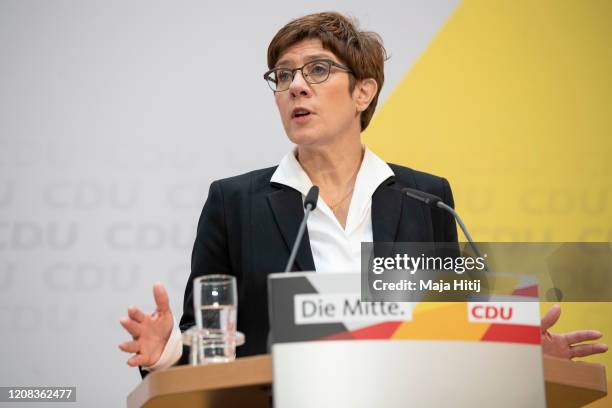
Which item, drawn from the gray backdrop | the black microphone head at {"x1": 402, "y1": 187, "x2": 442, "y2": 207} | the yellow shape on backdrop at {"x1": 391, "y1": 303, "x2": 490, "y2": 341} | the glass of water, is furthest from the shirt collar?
the yellow shape on backdrop at {"x1": 391, "y1": 303, "x2": 490, "y2": 341}

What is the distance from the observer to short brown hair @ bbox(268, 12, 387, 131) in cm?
271

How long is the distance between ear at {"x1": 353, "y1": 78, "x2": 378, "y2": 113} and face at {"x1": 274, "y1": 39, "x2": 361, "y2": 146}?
7 centimetres

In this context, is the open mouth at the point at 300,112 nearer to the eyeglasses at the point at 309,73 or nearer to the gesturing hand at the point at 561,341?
the eyeglasses at the point at 309,73

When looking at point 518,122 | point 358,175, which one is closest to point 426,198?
point 358,175

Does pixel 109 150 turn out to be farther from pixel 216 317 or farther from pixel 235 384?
pixel 235 384

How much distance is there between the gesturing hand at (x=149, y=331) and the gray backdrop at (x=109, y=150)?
1440 millimetres

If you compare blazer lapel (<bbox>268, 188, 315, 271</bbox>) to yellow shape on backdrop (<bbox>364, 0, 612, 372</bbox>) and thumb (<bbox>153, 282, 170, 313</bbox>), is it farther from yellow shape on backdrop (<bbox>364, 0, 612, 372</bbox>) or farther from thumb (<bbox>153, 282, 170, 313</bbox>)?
yellow shape on backdrop (<bbox>364, 0, 612, 372</bbox>)

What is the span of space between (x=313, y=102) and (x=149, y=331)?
1116 mm

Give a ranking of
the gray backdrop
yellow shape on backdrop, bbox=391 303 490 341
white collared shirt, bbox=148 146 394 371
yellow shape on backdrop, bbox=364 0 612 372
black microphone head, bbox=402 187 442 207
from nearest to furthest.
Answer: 1. yellow shape on backdrop, bbox=391 303 490 341
2. black microphone head, bbox=402 187 442 207
3. white collared shirt, bbox=148 146 394 371
4. the gray backdrop
5. yellow shape on backdrop, bbox=364 0 612 372

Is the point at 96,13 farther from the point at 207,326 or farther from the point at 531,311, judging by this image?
the point at 531,311

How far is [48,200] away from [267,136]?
909mm

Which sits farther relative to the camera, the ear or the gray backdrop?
the gray backdrop

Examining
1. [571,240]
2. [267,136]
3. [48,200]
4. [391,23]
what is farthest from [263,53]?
[571,240]

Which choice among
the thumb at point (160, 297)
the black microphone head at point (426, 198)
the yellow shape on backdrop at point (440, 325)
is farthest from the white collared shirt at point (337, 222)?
the yellow shape on backdrop at point (440, 325)
